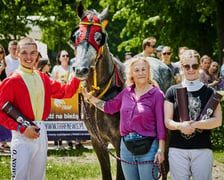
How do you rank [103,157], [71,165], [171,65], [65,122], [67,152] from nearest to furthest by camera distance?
[103,157] < [71,165] < [171,65] < [67,152] < [65,122]

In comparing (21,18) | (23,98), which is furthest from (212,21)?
(23,98)

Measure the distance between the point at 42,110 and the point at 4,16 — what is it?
17533 millimetres

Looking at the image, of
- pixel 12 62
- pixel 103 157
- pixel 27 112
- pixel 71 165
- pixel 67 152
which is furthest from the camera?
pixel 12 62

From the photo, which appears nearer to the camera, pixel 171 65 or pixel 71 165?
pixel 71 165

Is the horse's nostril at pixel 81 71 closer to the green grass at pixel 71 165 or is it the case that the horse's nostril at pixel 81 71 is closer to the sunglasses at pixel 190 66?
the sunglasses at pixel 190 66

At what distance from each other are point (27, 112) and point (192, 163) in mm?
1806

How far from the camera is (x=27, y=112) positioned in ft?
18.9

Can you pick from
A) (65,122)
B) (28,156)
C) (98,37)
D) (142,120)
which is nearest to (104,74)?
(98,37)

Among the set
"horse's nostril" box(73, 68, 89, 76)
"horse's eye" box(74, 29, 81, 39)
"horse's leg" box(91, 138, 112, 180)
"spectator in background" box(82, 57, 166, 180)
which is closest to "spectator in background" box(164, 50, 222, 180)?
"spectator in background" box(82, 57, 166, 180)

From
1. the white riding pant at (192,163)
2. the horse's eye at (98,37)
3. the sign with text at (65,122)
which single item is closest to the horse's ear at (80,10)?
the horse's eye at (98,37)

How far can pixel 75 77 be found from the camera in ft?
20.6

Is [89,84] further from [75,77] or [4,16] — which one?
[4,16]

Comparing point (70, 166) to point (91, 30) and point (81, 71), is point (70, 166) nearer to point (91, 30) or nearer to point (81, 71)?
point (91, 30)

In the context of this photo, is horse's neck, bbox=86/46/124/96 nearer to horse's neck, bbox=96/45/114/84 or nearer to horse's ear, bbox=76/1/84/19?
horse's neck, bbox=96/45/114/84
